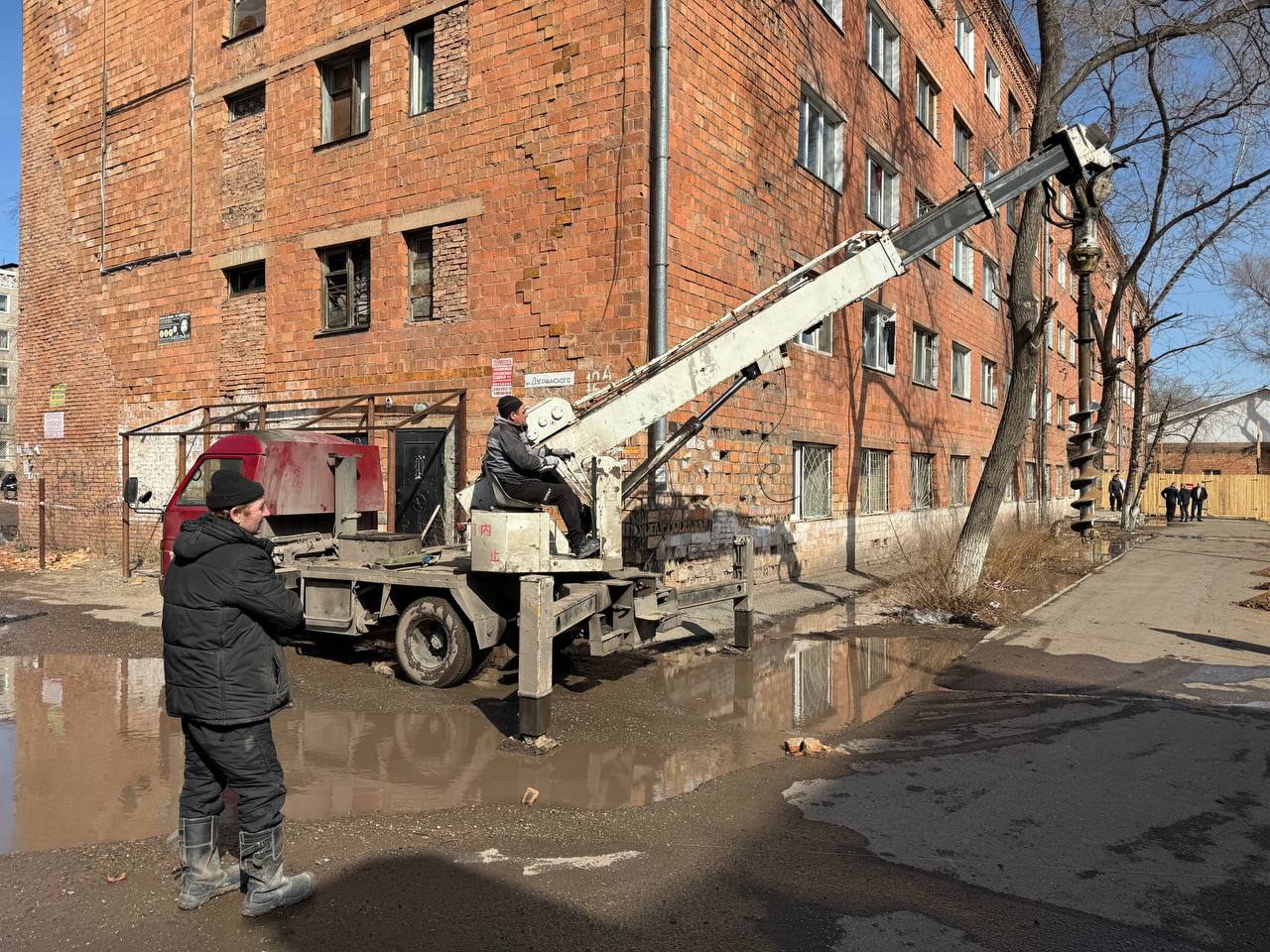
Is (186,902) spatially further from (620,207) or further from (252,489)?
(620,207)

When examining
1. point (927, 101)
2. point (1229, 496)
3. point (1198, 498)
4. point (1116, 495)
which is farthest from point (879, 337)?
point (1229, 496)

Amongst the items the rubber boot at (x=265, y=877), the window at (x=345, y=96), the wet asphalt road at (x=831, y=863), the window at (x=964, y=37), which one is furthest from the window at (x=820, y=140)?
the rubber boot at (x=265, y=877)

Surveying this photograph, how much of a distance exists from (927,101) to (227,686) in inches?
802

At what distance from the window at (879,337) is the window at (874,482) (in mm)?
1725

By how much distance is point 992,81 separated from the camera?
2436cm

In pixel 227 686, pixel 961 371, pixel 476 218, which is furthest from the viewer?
pixel 961 371

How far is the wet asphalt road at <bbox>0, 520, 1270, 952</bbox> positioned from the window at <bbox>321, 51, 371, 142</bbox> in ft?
36.9

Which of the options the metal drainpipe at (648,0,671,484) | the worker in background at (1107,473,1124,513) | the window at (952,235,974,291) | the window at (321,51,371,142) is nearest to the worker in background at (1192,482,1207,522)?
the worker in background at (1107,473,1124,513)

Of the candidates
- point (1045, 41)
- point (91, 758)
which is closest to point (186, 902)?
point (91, 758)

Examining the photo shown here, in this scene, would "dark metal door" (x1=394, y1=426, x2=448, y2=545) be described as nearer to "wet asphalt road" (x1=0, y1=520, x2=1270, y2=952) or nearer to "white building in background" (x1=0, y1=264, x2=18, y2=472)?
"wet asphalt road" (x1=0, y1=520, x2=1270, y2=952)

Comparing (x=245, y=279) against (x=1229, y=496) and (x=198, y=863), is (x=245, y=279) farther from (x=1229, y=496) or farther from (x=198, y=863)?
(x=1229, y=496)

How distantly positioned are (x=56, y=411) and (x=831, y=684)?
1579 centimetres

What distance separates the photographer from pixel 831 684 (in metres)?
7.45

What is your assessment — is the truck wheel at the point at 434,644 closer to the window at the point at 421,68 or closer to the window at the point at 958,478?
the window at the point at 421,68
